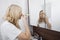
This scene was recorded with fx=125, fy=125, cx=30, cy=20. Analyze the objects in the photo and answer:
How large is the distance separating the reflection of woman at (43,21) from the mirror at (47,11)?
0.01 meters

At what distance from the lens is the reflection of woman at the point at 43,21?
1831 mm

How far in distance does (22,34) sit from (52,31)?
48cm

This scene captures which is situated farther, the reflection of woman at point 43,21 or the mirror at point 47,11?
the reflection of woman at point 43,21

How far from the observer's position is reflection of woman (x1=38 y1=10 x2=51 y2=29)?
183cm

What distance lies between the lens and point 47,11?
1851mm

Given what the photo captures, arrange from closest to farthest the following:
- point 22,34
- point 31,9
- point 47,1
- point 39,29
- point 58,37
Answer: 1. point 22,34
2. point 58,37
3. point 47,1
4. point 39,29
5. point 31,9

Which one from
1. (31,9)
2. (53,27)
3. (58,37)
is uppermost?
(31,9)

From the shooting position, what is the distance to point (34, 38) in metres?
2.14

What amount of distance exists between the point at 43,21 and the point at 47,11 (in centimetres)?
18

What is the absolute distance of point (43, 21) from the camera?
193cm

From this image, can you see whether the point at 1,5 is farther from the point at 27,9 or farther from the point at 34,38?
the point at 34,38

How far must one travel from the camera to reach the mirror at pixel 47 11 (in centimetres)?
161

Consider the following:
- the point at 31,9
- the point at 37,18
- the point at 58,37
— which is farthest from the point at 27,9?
the point at 58,37

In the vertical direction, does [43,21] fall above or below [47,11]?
below
